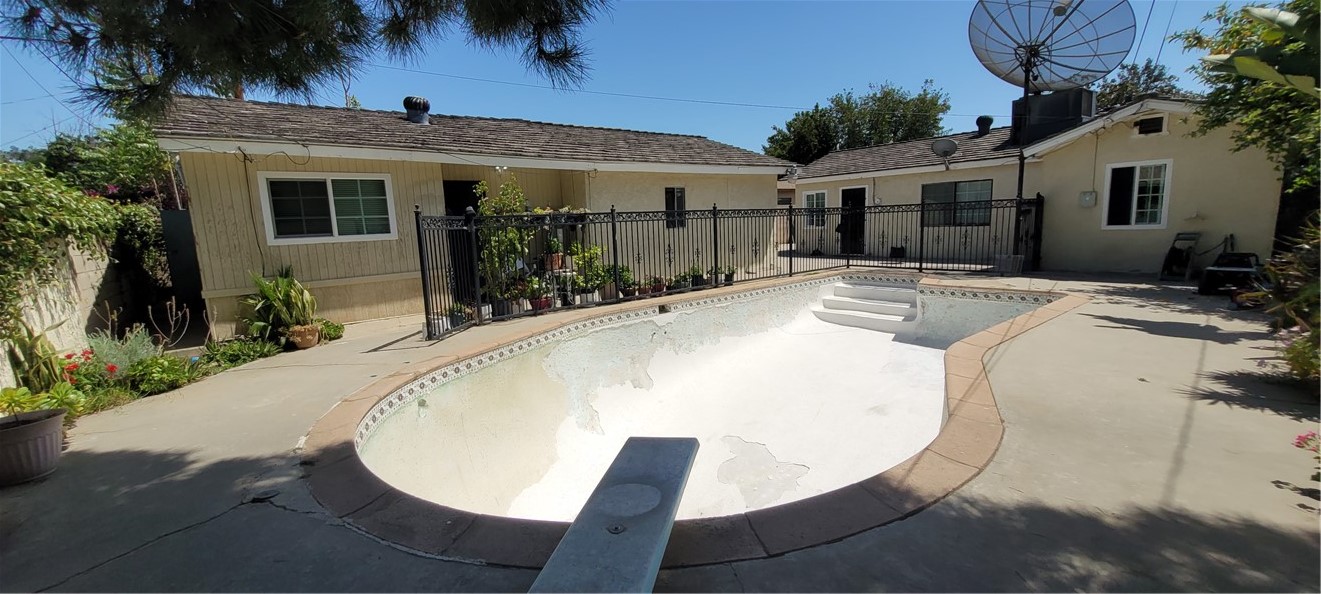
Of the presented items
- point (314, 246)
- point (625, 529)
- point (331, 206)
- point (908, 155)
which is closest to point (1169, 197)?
point (908, 155)

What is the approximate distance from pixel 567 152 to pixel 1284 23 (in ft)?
33.8

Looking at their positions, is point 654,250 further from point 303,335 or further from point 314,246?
point 303,335

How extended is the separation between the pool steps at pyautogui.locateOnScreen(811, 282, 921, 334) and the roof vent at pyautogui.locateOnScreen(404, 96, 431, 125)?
30.5ft

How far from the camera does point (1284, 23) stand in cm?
155

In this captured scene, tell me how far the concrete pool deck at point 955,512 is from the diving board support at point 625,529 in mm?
270

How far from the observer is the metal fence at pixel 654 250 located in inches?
301

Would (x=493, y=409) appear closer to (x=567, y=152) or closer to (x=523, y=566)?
(x=523, y=566)

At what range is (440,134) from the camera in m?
9.76

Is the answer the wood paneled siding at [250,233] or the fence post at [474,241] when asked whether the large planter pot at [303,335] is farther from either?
the fence post at [474,241]

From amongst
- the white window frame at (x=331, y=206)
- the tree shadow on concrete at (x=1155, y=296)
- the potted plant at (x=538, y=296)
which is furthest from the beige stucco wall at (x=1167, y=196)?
the white window frame at (x=331, y=206)

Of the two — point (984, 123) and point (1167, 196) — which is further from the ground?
point (984, 123)

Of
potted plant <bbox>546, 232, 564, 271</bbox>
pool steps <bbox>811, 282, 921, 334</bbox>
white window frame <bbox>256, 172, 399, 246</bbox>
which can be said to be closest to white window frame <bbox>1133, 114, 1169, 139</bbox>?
pool steps <bbox>811, 282, 921, 334</bbox>

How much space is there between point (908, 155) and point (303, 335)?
16241mm

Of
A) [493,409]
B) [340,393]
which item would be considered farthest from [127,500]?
[493,409]
